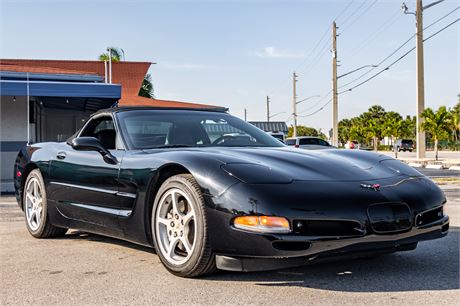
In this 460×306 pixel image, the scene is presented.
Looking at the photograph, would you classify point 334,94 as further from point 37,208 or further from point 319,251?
point 319,251

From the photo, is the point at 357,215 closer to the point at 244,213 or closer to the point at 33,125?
the point at 244,213

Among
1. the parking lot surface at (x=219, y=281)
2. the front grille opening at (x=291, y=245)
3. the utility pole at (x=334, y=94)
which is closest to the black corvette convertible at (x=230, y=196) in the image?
the front grille opening at (x=291, y=245)

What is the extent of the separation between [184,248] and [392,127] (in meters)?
63.4

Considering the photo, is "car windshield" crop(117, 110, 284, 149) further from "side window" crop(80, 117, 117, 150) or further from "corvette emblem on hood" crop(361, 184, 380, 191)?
"corvette emblem on hood" crop(361, 184, 380, 191)

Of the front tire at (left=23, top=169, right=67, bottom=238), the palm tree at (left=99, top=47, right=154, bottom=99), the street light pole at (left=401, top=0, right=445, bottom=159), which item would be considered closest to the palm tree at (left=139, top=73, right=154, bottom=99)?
the palm tree at (left=99, top=47, right=154, bottom=99)

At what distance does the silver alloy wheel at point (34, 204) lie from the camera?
219 inches

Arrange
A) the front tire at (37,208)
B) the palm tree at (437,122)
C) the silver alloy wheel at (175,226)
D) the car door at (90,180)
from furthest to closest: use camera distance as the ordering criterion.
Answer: the palm tree at (437,122), the front tire at (37,208), the car door at (90,180), the silver alloy wheel at (175,226)

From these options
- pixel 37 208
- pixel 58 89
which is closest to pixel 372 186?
pixel 37 208

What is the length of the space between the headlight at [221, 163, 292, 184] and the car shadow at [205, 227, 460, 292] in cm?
64

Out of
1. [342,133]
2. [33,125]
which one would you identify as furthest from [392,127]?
[33,125]

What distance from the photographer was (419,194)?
3.69 meters

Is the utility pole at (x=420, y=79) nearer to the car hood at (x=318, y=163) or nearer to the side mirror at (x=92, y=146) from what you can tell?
the car hood at (x=318, y=163)

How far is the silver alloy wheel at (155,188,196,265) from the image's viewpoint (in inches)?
146

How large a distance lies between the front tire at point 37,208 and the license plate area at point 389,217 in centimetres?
327
